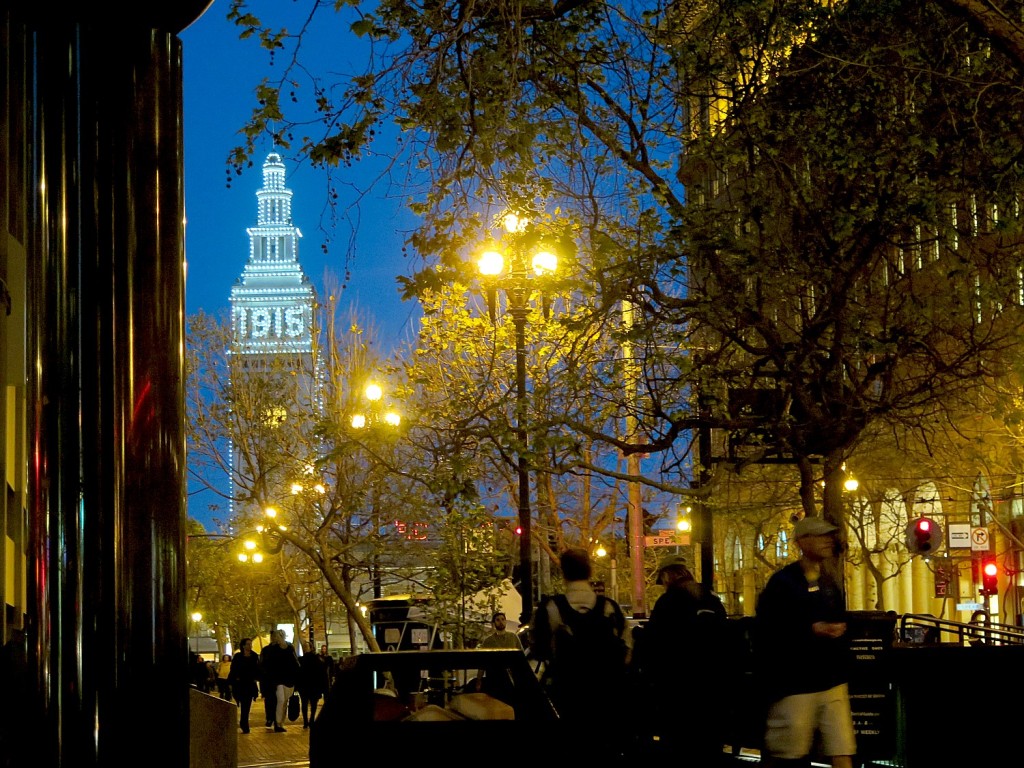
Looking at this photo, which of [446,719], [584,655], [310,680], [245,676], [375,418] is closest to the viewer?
[446,719]

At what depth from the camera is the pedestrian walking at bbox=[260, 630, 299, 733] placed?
79.6 ft

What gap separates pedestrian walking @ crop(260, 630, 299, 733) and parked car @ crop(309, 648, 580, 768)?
54.9 feet

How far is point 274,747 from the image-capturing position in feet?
68.8

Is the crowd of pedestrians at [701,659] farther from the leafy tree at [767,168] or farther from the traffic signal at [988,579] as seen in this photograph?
Result: the traffic signal at [988,579]

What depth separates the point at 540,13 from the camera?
949 cm

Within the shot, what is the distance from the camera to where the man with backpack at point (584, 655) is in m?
8.11

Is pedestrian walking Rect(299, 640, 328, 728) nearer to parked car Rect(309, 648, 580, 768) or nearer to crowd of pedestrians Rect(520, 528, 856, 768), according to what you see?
crowd of pedestrians Rect(520, 528, 856, 768)

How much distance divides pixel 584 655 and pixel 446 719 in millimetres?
961

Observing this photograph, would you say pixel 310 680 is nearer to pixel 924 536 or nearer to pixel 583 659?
pixel 924 536

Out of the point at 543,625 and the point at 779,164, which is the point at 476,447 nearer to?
Result: the point at 779,164

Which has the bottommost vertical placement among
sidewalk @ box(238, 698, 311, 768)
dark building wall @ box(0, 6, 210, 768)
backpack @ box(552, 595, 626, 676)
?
sidewalk @ box(238, 698, 311, 768)

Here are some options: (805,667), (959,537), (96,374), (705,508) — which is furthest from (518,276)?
(959,537)

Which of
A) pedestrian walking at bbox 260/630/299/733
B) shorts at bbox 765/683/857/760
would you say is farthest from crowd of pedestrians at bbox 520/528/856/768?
pedestrian walking at bbox 260/630/299/733

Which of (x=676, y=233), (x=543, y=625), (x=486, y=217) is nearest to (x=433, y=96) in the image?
(x=486, y=217)
